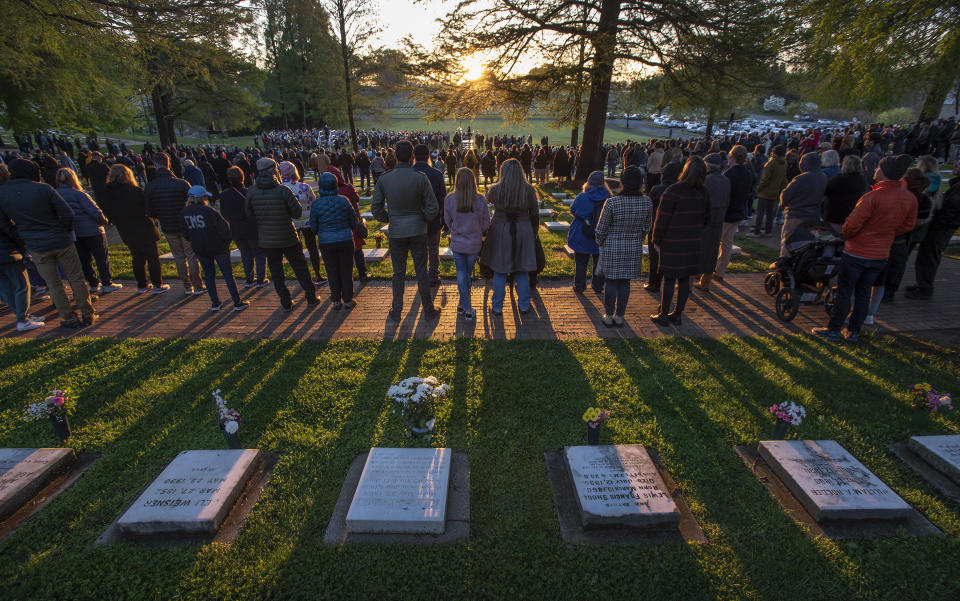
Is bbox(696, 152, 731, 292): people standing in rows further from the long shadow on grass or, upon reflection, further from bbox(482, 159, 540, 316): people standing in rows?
the long shadow on grass

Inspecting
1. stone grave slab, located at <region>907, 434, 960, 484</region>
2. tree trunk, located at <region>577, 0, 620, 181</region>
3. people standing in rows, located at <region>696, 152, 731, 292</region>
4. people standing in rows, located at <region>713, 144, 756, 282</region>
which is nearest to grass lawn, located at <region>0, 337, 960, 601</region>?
stone grave slab, located at <region>907, 434, 960, 484</region>

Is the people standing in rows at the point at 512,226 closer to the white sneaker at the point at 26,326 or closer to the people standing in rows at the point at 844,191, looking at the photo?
the people standing in rows at the point at 844,191

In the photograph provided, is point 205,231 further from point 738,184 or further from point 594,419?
point 738,184

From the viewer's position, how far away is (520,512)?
10.4 ft

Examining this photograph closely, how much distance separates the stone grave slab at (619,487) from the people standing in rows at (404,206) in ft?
11.3

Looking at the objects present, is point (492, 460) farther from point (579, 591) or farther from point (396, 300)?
point (396, 300)

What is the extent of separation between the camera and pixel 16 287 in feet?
19.7

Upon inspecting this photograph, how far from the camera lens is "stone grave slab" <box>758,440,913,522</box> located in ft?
10.0

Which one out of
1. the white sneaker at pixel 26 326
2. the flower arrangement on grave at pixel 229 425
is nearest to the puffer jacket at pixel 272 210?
the flower arrangement on grave at pixel 229 425

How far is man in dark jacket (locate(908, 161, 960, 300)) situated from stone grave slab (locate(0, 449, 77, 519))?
11.1m

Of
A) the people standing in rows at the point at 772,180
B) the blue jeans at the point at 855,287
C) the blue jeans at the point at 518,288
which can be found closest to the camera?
the blue jeans at the point at 855,287

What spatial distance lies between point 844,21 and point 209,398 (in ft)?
35.1

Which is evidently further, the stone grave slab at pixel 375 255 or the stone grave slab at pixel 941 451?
the stone grave slab at pixel 375 255

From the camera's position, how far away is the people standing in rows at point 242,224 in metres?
6.80
